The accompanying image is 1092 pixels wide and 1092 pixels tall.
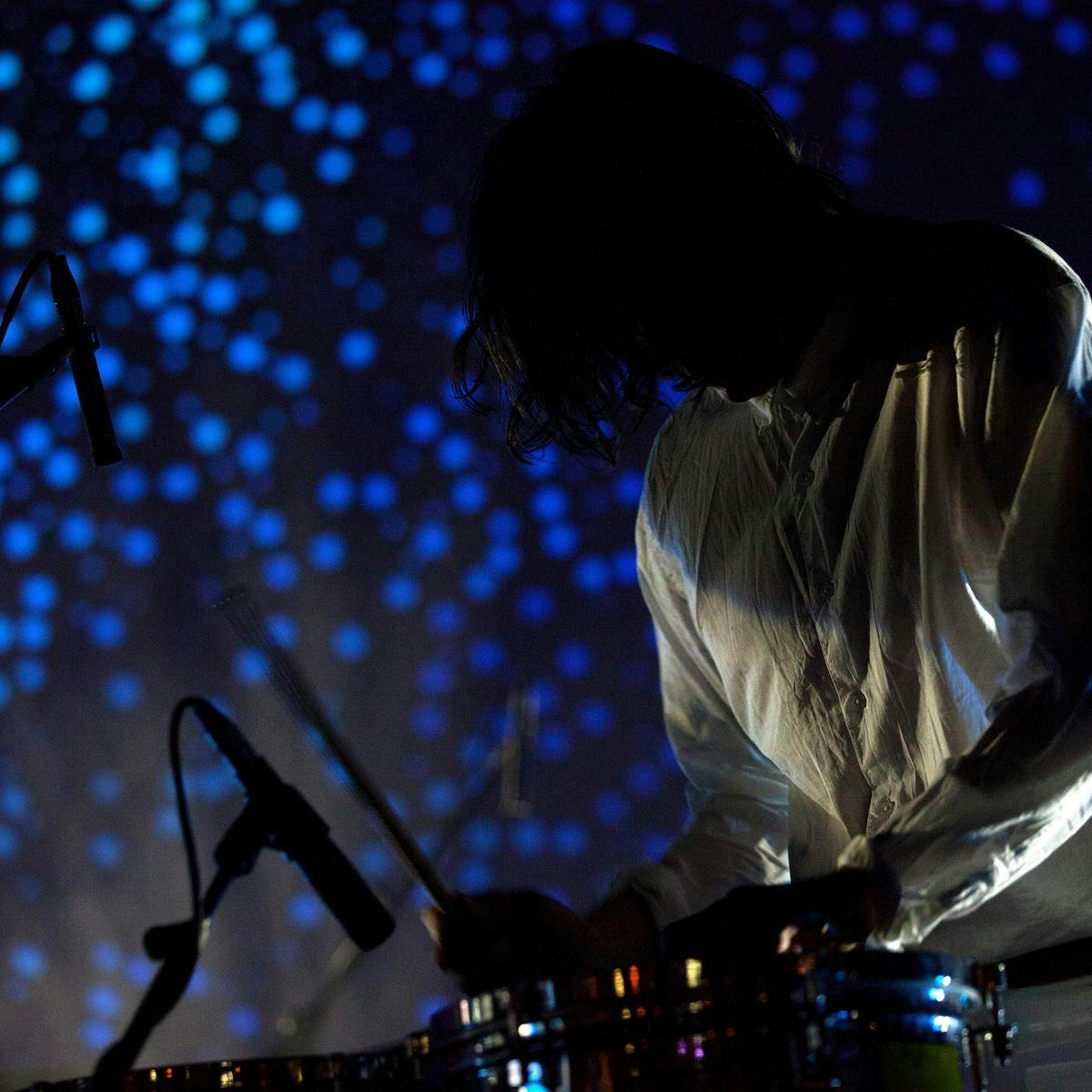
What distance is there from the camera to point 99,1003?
10.7ft

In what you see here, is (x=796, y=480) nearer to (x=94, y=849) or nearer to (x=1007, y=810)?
(x=1007, y=810)

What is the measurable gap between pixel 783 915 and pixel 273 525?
2.49 meters

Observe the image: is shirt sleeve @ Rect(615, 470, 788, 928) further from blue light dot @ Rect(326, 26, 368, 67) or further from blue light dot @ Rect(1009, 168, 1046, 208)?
blue light dot @ Rect(326, 26, 368, 67)

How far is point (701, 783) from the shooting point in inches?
67.8

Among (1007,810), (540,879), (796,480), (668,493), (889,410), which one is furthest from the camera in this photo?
(540,879)

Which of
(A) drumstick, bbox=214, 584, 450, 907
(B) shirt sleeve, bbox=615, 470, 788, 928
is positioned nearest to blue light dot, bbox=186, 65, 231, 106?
(B) shirt sleeve, bbox=615, 470, 788, 928

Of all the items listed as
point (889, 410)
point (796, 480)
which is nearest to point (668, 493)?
point (796, 480)

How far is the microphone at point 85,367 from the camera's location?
4.50ft

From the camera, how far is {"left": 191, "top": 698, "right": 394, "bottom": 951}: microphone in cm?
118

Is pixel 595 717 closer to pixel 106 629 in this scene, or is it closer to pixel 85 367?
pixel 106 629

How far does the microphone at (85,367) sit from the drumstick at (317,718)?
221 millimetres

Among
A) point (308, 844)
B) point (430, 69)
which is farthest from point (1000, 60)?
point (308, 844)

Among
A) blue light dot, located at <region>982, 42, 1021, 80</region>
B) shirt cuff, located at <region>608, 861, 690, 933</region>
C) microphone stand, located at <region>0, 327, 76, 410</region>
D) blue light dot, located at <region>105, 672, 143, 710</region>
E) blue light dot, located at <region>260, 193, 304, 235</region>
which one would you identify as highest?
blue light dot, located at <region>260, 193, 304, 235</region>

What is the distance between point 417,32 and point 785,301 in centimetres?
203
